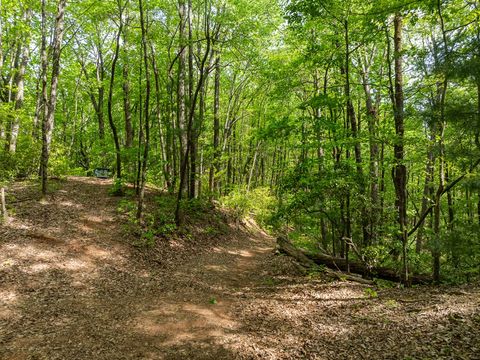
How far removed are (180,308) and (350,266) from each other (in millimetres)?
5908

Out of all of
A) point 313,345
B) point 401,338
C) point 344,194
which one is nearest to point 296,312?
point 313,345

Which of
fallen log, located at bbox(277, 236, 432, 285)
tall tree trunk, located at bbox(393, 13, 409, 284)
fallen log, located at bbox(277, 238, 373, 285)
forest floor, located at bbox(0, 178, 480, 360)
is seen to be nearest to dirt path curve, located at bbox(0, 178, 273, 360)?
forest floor, located at bbox(0, 178, 480, 360)

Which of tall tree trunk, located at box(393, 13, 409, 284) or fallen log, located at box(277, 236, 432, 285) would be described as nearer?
tall tree trunk, located at box(393, 13, 409, 284)

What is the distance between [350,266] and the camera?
32.0 ft

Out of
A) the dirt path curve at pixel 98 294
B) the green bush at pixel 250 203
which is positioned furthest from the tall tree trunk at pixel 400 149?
the green bush at pixel 250 203

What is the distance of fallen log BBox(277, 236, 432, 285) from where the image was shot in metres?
8.65

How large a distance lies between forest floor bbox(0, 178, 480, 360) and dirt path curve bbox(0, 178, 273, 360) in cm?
3

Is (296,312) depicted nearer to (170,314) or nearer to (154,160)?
(170,314)

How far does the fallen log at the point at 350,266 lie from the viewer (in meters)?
8.65

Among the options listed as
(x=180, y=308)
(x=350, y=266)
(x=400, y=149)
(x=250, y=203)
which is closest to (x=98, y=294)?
(x=180, y=308)

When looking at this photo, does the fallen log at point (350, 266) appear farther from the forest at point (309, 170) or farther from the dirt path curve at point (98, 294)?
the dirt path curve at point (98, 294)

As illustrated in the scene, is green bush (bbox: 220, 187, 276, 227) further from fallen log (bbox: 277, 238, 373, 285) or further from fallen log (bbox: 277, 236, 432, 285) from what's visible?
fallen log (bbox: 277, 236, 432, 285)

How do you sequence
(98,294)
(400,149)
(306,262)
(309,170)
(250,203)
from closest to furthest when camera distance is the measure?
(98,294), (400,149), (309,170), (306,262), (250,203)

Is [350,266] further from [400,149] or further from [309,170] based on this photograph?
[400,149]
